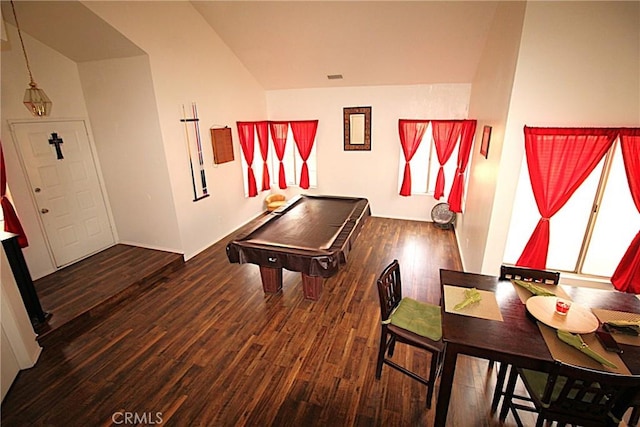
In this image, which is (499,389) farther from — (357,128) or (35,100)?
(357,128)

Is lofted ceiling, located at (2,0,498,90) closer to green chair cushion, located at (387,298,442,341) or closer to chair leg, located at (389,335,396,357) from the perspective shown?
green chair cushion, located at (387,298,442,341)

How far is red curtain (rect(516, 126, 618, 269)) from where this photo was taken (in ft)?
8.34

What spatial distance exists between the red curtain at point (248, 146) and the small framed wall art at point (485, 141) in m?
4.07

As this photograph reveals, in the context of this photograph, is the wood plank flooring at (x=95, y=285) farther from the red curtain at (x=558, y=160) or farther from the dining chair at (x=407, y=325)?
the red curtain at (x=558, y=160)

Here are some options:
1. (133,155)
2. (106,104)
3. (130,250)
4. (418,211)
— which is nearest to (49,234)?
(130,250)

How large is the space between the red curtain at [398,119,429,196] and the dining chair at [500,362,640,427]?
4.50 meters

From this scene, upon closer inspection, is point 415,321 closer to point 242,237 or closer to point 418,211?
point 242,237

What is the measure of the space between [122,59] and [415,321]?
4663mm

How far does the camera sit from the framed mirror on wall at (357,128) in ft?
19.7

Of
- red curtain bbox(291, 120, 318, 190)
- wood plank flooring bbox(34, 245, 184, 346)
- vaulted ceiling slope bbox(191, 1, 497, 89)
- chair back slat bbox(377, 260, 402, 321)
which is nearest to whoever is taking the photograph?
chair back slat bbox(377, 260, 402, 321)

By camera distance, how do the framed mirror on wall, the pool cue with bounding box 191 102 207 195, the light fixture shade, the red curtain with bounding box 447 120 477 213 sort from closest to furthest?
1. the light fixture shade
2. the pool cue with bounding box 191 102 207 195
3. the red curtain with bounding box 447 120 477 213
4. the framed mirror on wall

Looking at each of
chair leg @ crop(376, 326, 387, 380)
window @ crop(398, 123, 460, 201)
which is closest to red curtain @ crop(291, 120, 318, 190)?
window @ crop(398, 123, 460, 201)

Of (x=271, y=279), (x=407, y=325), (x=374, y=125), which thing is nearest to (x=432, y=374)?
(x=407, y=325)

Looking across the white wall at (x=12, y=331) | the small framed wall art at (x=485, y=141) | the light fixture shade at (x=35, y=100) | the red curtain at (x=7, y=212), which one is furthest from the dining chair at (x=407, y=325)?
the red curtain at (x=7, y=212)
